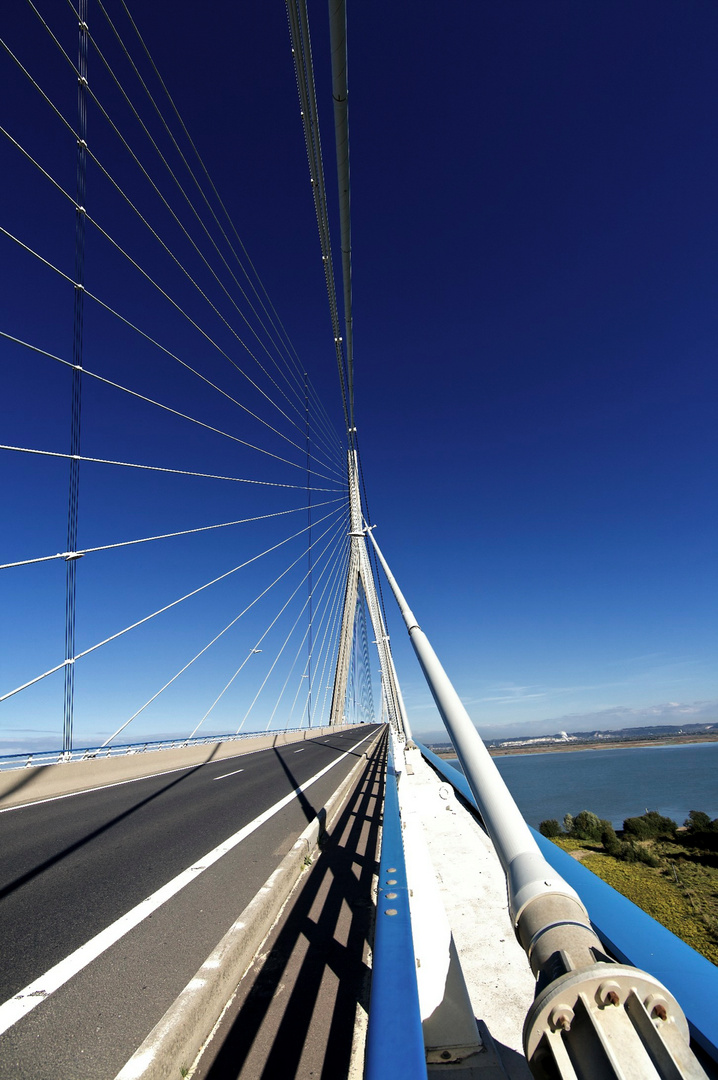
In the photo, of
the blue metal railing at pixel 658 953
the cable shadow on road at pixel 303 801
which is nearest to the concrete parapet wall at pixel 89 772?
the cable shadow on road at pixel 303 801

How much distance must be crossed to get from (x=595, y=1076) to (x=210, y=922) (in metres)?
4.31

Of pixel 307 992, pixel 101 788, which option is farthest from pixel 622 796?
pixel 307 992

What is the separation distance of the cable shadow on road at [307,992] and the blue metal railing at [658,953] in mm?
1485

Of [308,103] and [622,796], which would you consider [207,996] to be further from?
Answer: [622,796]

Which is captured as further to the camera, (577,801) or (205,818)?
(577,801)

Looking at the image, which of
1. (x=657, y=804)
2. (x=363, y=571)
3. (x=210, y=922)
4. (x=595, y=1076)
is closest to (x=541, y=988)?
(x=595, y=1076)

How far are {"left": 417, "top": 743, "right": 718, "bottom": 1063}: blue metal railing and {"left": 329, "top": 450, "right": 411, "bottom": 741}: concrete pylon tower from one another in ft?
43.7

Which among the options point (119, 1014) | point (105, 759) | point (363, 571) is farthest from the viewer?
point (363, 571)

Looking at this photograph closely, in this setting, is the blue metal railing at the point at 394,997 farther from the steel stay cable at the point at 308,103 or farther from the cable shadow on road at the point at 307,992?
the steel stay cable at the point at 308,103

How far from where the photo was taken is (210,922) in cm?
445

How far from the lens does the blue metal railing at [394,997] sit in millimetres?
1182

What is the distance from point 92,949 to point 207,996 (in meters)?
1.55

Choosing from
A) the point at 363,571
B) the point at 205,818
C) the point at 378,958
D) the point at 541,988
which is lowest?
the point at 205,818

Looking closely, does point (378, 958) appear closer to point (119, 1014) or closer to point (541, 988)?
point (541, 988)
